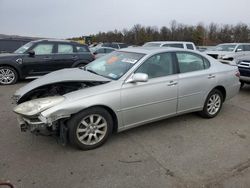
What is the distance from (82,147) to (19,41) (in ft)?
31.5

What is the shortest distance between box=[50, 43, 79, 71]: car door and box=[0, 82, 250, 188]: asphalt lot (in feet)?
15.3

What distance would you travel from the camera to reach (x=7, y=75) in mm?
8055

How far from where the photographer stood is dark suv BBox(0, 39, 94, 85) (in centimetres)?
803

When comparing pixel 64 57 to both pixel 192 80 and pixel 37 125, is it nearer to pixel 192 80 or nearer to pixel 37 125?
pixel 192 80

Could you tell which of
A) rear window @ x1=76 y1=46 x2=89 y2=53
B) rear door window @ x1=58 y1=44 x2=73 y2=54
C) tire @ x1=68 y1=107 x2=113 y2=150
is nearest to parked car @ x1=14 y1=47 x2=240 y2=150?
tire @ x1=68 y1=107 x2=113 y2=150

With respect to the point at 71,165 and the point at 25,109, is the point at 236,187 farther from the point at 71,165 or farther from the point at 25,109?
the point at 25,109

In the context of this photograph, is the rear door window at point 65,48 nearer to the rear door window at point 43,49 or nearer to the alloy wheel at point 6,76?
the rear door window at point 43,49

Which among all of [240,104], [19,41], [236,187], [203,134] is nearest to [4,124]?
[203,134]

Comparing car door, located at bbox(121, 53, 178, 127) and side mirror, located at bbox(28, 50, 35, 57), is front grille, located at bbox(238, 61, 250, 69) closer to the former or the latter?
car door, located at bbox(121, 53, 178, 127)

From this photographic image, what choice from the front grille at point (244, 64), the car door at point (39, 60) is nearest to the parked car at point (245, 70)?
the front grille at point (244, 64)

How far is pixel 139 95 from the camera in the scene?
3.65 metres

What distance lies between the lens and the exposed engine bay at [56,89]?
141 inches

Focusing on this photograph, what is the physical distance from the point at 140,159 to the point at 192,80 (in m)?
1.90

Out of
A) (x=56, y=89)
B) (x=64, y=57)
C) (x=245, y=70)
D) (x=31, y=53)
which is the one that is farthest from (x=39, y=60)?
(x=245, y=70)
